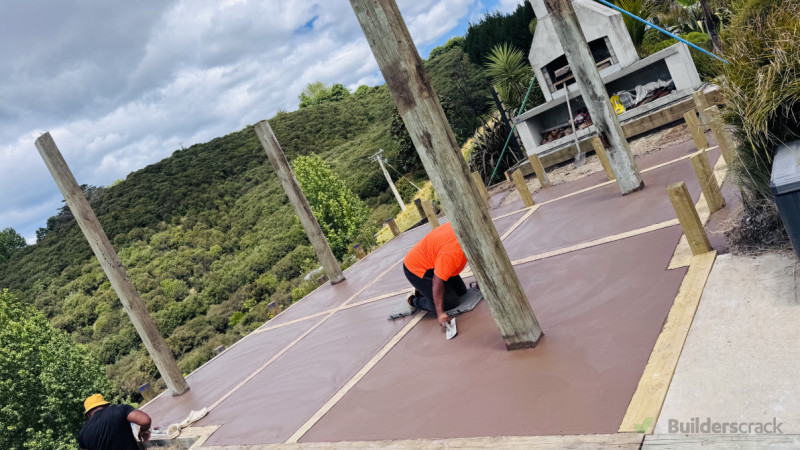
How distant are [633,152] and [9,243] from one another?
41204mm

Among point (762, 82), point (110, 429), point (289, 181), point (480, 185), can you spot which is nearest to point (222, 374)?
point (110, 429)

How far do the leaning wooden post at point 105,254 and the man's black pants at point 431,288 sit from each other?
4.73 metres

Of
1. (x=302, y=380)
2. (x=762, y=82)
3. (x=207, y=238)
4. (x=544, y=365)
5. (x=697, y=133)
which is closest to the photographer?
(x=762, y=82)

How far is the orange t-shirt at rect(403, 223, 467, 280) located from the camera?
19.1 ft

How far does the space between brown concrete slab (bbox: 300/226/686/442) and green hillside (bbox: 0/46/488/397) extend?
9.27 meters

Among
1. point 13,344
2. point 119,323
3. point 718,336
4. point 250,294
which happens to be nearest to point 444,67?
point 250,294

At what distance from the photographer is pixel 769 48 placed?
3943mm

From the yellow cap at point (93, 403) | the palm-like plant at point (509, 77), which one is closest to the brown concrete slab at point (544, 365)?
the yellow cap at point (93, 403)

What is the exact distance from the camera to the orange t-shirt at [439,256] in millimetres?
5812

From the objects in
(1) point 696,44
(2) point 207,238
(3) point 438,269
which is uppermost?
(2) point 207,238

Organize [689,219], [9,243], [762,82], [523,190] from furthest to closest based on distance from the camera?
[9,243]
[523,190]
[689,219]
[762,82]

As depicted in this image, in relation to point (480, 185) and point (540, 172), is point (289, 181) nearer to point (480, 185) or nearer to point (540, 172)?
point (480, 185)

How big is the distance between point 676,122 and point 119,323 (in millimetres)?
21359

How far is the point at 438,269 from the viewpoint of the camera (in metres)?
5.82
